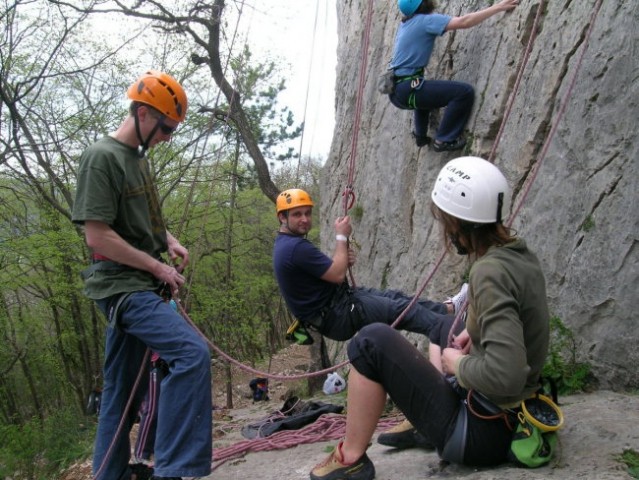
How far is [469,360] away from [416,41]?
151 inches

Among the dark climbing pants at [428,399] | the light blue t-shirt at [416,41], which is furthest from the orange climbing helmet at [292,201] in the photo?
the dark climbing pants at [428,399]

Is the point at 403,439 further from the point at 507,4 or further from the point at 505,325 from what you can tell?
the point at 507,4

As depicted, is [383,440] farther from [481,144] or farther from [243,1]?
[243,1]

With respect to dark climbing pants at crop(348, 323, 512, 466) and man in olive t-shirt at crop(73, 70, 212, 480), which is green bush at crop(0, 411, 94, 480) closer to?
man in olive t-shirt at crop(73, 70, 212, 480)

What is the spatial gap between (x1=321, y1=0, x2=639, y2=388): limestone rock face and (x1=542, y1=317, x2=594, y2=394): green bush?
0.06 meters

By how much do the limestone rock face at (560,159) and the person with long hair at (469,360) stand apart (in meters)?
0.97

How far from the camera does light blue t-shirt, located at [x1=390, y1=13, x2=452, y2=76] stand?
509cm

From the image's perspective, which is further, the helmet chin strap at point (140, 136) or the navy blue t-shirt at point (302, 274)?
the navy blue t-shirt at point (302, 274)

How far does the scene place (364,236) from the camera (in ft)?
23.8

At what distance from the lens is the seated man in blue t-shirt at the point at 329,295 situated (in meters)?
4.31

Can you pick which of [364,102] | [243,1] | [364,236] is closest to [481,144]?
[364,236]

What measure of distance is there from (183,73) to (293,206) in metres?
9.64

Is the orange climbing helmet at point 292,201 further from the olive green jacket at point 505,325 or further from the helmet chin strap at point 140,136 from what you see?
the olive green jacket at point 505,325

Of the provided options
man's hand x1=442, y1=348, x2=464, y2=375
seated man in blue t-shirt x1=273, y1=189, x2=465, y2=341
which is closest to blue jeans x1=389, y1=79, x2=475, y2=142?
seated man in blue t-shirt x1=273, y1=189, x2=465, y2=341
